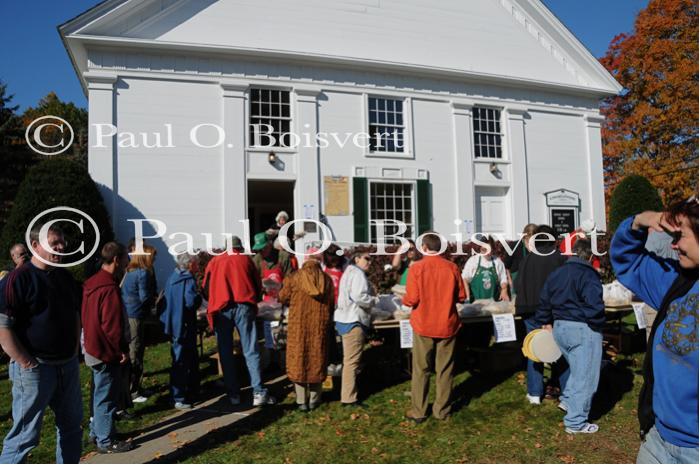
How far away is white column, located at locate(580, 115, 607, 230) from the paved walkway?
14681 mm

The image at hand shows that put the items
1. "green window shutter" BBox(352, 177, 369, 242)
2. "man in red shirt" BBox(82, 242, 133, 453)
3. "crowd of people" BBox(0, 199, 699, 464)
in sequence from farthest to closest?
"green window shutter" BBox(352, 177, 369, 242) → "man in red shirt" BBox(82, 242, 133, 453) → "crowd of people" BBox(0, 199, 699, 464)

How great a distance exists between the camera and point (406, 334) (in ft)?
20.1

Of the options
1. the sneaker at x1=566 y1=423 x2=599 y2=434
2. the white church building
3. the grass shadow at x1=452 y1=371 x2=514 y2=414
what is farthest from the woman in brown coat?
the white church building

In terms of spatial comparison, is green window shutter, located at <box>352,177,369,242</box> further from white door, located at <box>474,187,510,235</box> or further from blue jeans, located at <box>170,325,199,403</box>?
blue jeans, located at <box>170,325,199,403</box>

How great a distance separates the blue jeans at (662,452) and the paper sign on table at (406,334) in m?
3.82

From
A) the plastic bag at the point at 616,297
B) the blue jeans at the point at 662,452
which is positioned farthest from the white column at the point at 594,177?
the blue jeans at the point at 662,452

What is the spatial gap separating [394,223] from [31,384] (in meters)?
11.8

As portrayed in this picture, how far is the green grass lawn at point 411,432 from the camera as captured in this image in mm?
4641

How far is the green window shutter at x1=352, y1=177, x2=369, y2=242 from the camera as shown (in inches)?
546

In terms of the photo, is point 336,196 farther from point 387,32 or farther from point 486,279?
point 486,279

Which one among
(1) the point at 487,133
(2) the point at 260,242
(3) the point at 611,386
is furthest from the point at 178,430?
(1) the point at 487,133

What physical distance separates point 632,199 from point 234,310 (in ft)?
48.3

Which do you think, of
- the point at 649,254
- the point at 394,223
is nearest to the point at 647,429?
the point at 649,254

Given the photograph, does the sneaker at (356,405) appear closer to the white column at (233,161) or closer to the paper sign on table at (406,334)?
the paper sign on table at (406,334)
